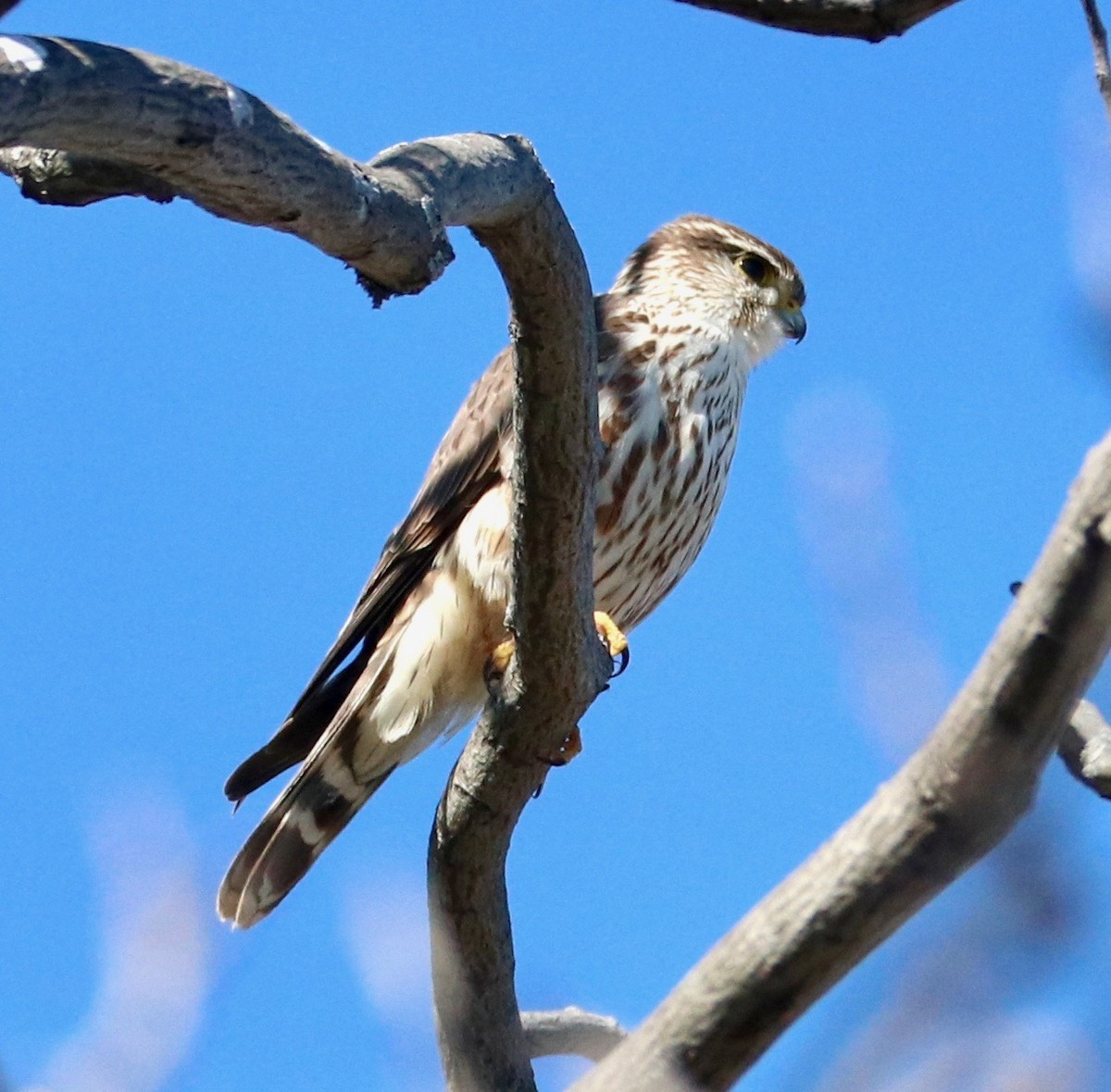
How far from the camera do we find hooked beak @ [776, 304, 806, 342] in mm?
4809

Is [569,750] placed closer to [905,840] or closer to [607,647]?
[607,647]

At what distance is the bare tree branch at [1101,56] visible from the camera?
210 cm

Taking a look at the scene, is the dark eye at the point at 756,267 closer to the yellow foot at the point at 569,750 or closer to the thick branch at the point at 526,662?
the yellow foot at the point at 569,750

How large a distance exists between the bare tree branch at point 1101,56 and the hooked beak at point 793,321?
253cm

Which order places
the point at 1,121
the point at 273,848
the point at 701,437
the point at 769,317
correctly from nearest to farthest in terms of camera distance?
the point at 1,121
the point at 273,848
the point at 701,437
the point at 769,317

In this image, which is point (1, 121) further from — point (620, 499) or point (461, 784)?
point (620, 499)

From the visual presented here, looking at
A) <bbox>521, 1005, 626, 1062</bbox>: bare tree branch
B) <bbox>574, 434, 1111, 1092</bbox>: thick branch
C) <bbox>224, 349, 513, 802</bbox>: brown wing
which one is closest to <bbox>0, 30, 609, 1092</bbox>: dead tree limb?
<bbox>521, 1005, 626, 1062</bbox>: bare tree branch

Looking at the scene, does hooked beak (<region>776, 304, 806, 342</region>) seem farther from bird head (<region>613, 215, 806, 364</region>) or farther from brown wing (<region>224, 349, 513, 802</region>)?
brown wing (<region>224, 349, 513, 802</region>)

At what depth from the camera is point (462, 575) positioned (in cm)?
382

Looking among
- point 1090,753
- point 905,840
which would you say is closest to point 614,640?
point 1090,753

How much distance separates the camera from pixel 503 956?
3.07 meters

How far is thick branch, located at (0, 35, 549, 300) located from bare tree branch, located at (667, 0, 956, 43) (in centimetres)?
65

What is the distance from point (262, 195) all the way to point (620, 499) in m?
1.89

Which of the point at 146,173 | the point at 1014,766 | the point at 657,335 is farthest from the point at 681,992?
the point at 657,335
